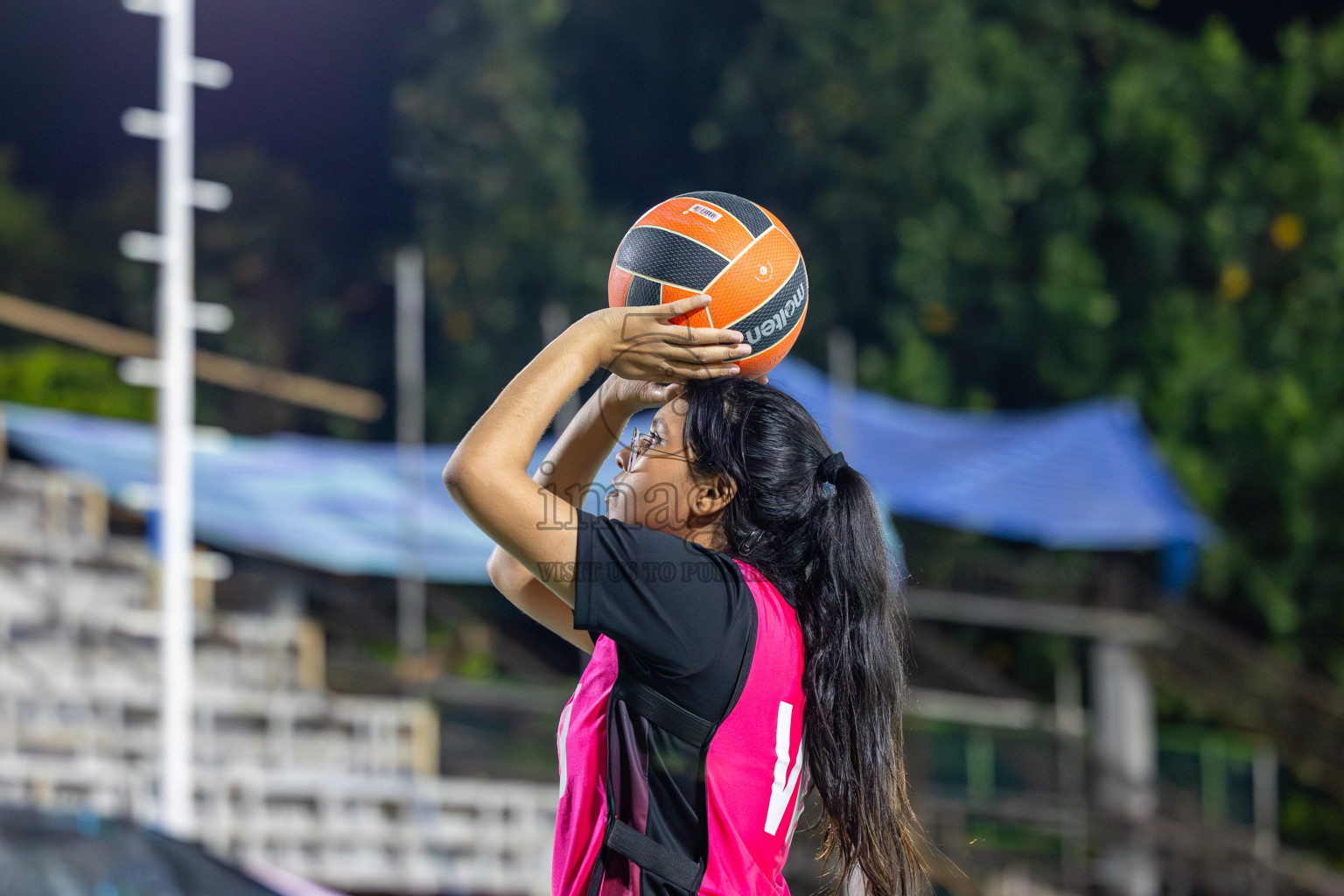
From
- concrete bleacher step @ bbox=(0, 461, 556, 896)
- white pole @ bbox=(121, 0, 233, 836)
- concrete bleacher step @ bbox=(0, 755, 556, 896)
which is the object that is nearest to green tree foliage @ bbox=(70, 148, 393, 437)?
concrete bleacher step @ bbox=(0, 461, 556, 896)

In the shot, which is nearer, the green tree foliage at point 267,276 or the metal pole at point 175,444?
the metal pole at point 175,444

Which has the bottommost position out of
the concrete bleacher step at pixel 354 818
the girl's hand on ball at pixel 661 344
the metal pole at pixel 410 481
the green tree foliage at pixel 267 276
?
the concrete bleacher step at pixel 354 818

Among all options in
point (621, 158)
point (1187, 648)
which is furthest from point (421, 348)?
point (1187, 648)

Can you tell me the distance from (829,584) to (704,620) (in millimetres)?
258

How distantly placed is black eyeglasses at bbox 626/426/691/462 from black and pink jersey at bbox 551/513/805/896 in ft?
0.51

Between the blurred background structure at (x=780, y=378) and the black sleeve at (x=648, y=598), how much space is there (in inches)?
204

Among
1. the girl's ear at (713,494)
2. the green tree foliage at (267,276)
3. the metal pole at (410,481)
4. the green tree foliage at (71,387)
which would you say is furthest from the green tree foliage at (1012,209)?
the girl's ear at (713,494)

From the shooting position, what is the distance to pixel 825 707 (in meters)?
1.55

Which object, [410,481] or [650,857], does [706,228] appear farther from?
[410,481]

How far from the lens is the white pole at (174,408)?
4.86 meters

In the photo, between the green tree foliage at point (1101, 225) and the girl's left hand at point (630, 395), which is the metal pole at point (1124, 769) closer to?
the green tree foliage at point (1101, 225)

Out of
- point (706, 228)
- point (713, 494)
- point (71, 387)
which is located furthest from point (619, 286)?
point (71, 387)

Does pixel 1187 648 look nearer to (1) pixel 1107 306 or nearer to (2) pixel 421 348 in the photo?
(1) pixel 1107 306

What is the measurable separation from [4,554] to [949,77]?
1127 cm
